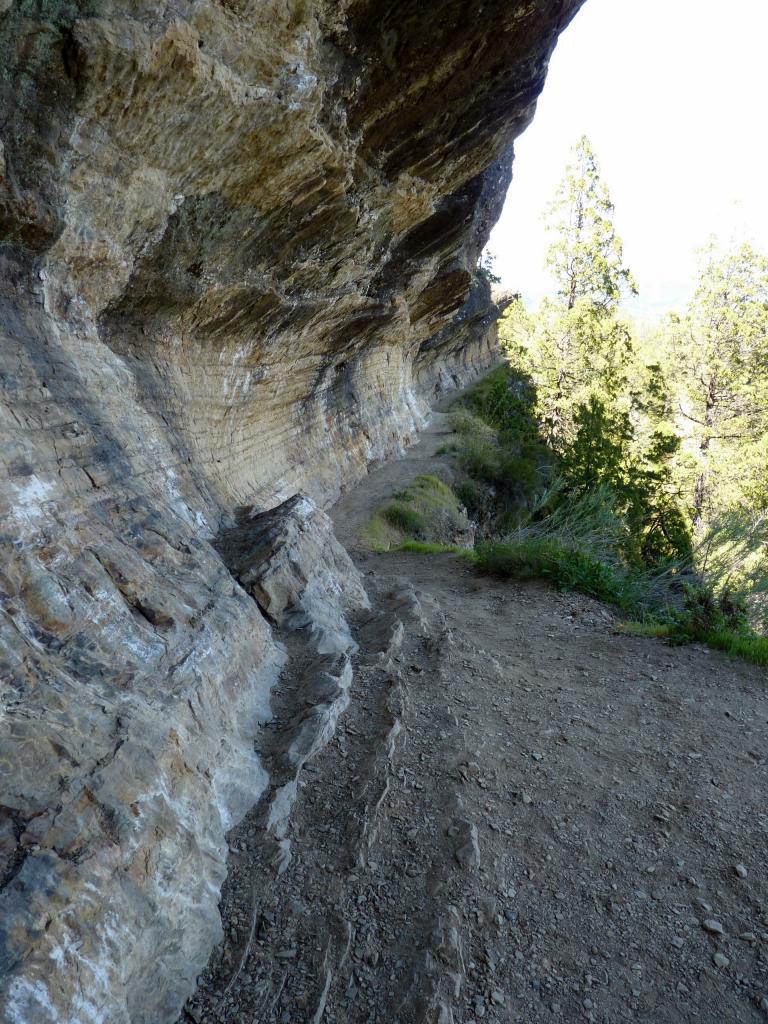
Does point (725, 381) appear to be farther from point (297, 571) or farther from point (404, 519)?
point (297, 571)

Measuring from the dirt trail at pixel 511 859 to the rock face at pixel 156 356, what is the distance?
51 centimetres

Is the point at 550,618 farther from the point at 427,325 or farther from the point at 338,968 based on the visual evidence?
the point at 427,325

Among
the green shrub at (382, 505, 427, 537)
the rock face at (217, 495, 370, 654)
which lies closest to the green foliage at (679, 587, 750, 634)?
the rock face at (217, 495, 370, 654)

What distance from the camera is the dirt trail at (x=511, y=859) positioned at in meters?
3.18

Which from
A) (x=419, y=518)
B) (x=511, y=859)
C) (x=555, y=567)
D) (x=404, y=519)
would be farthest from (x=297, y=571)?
(x=419, y=518)

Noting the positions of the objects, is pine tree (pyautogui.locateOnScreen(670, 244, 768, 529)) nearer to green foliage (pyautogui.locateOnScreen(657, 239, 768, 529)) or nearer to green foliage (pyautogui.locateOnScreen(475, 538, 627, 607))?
green foliage (pyautogui.locateOnScreen(657, 239, 768, 529))

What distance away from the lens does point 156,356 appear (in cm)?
728

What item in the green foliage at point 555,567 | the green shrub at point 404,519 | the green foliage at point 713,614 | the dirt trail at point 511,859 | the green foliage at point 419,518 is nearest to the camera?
the dirt trail at point 511,859

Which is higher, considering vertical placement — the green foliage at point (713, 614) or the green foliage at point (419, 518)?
the green foliage at point (419, 518)

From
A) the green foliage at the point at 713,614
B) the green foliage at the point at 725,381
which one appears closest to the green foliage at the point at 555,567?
the green foliage at the point at 713,614

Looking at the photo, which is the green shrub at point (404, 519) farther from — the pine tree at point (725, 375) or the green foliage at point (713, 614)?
the pine tree at point (725, 375)

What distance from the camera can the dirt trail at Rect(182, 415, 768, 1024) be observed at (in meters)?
3.18

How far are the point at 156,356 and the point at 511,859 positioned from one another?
617 centimetres

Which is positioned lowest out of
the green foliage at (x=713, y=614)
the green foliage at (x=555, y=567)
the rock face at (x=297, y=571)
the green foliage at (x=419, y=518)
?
the green foliage at (x=713, y=614)
